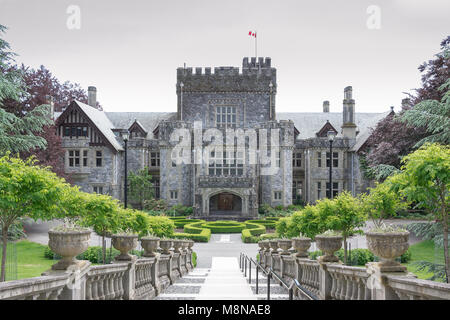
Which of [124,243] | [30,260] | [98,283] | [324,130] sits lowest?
[30,260]

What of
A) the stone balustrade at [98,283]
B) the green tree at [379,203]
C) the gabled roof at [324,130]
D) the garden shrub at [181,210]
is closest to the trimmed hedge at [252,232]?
the garden shrub at [181,210]

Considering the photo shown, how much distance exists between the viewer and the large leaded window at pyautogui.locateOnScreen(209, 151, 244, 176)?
3791 cm

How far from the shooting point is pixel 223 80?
41.8m

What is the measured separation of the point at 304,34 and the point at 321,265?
193 inches

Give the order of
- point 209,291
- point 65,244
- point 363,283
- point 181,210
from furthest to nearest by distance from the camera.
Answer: point 181,210 < point 209,291 < point 363,283 < point 65,244

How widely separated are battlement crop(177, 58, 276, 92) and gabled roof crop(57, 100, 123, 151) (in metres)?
8.28

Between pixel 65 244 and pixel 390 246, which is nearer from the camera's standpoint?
pixel 390 246

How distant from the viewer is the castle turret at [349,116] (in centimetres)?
4169

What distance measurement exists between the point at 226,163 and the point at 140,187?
8.35 metres

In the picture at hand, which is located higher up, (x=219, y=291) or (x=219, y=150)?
(x=219, y=150)

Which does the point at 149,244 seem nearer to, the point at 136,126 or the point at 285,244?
the point at 285,244

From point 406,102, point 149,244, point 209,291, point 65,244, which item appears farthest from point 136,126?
point 65,244

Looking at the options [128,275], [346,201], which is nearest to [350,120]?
[346,201]
